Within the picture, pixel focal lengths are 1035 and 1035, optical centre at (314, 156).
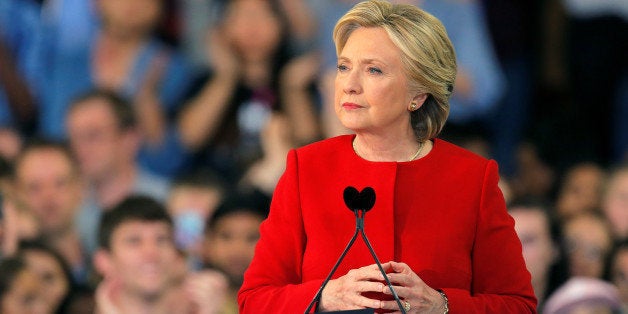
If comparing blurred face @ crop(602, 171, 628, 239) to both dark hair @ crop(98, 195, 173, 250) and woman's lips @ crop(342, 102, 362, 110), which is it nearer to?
dark hair @ crop(98, 195, 173, 250)

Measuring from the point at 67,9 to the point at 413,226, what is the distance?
10.8ft

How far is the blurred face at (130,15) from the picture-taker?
5262mm

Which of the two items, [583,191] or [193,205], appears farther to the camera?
[583,191]

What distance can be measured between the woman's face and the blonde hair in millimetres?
20

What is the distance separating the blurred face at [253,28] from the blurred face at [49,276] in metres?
1.44

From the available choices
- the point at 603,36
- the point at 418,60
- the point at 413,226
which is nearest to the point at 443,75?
the point at 418,60

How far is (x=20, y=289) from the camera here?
4.99 metres

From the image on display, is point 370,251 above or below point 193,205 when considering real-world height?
above

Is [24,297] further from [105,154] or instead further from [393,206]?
[393,206]

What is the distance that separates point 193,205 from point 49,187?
722 millimetres

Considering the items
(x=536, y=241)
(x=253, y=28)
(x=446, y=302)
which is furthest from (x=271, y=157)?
(x=446, y=302)

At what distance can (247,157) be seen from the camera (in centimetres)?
532

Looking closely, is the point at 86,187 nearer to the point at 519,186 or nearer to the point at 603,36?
the point at 519,186

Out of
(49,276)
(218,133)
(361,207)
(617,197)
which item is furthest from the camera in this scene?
(617,197)
